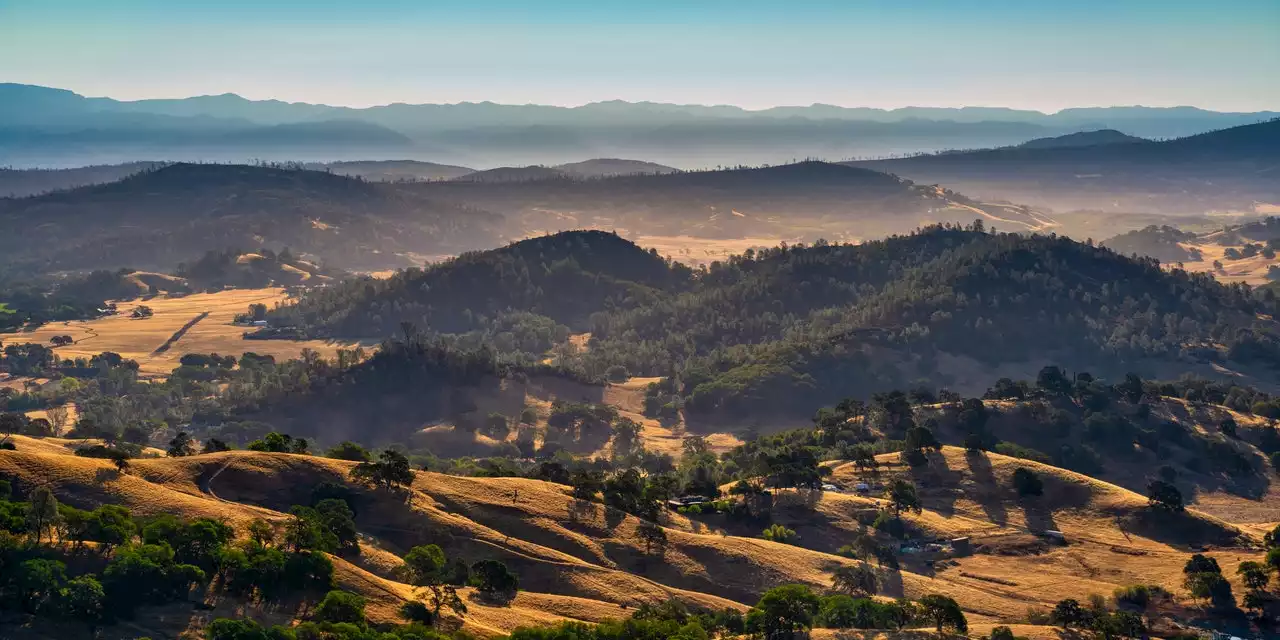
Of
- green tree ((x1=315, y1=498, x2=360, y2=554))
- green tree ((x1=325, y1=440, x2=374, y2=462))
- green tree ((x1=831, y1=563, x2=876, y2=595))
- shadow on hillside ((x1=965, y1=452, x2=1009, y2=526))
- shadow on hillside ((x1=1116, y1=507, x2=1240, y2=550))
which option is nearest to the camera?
green tree ((x1=315, y1=498, x2=360, y2=554))

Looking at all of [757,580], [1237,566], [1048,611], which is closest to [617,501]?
[757,580]

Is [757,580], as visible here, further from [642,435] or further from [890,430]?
[642,435]

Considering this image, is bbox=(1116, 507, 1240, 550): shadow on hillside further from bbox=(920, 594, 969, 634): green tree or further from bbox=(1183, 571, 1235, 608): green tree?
bbox=(920, 594, 969, 634): green tree

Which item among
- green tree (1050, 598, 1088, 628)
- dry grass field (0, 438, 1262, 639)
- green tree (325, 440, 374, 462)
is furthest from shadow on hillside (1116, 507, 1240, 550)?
green tree (325, 440, 374, 462)

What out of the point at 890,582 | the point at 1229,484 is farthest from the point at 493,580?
the point at 1229,484

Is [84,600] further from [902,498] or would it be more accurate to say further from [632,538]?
[902,498]

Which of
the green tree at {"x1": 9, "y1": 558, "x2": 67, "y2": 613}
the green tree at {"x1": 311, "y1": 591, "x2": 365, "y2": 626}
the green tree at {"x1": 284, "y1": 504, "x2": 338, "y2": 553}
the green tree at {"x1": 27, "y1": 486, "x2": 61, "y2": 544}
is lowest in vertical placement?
the green tree at {"x1": 311, "y1": 591, "x2": 365, "y2": 626}

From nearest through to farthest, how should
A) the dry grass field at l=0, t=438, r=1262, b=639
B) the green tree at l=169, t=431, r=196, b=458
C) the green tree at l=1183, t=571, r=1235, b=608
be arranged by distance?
1. the dry grass field at l=0, t=438, r=1262, b=639
2. the green tree at l=1183, t=571, r=1235, b=608
3. the green tree at l=169, t=431, r=196, b=458
